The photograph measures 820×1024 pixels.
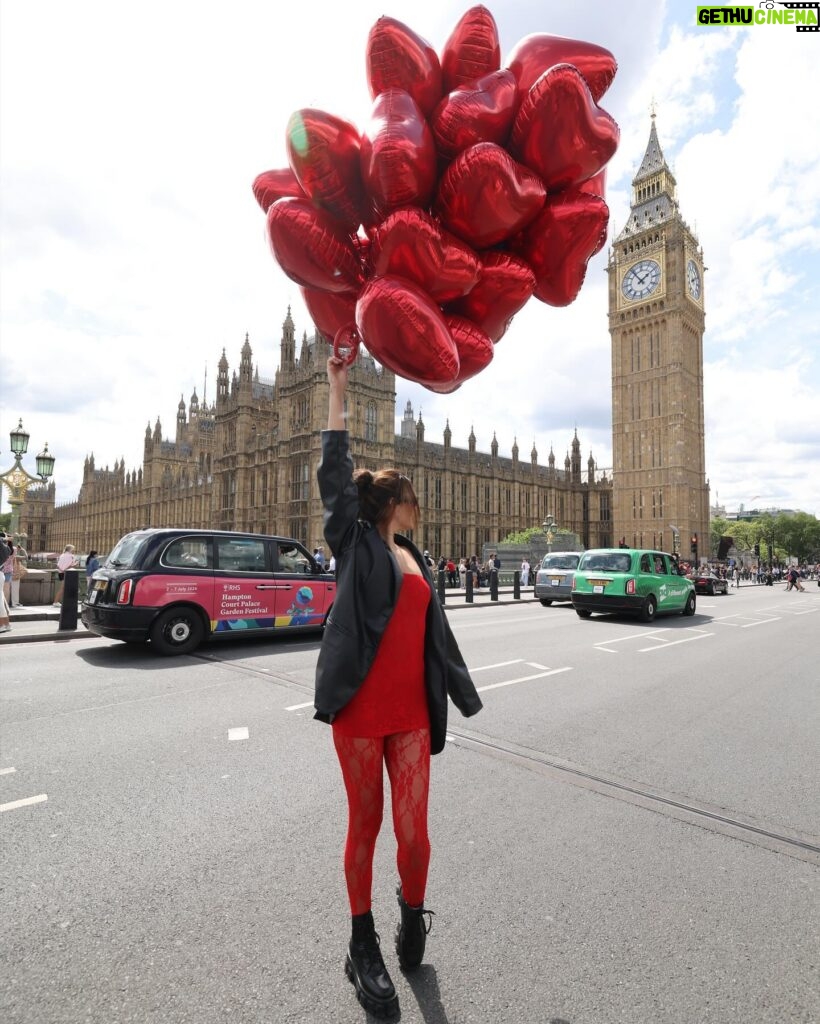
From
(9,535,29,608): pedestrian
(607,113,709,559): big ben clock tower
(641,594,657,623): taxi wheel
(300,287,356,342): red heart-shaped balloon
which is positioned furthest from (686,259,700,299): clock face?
(300,287,356,342): red heart-shaped balloon

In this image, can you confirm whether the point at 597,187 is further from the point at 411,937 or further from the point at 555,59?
the point at 411,937

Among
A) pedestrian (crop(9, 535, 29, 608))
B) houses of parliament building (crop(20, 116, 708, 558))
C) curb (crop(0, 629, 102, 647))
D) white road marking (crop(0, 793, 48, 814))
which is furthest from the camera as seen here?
houses of parliament building (crop(20, 116, 708, 558))

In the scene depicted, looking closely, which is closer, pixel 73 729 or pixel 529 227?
pixel 529 227

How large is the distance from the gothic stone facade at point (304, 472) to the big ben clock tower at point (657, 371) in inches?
248

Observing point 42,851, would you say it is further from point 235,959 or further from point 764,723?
point 764,723

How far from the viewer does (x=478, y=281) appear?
2.59 meters

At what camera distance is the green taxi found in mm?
12688

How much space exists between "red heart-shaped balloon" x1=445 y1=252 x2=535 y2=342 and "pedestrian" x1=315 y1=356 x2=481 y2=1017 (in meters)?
1.05

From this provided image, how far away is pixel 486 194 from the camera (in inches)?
92.8

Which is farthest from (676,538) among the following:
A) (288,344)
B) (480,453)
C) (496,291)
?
(496,291)

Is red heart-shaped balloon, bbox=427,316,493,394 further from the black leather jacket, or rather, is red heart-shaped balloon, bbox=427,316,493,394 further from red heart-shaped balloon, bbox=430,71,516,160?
the black leather jacket

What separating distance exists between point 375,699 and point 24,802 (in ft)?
8.55

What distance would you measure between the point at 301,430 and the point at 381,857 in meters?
43.1

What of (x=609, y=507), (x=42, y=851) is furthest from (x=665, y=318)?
(x=42, y=851)
